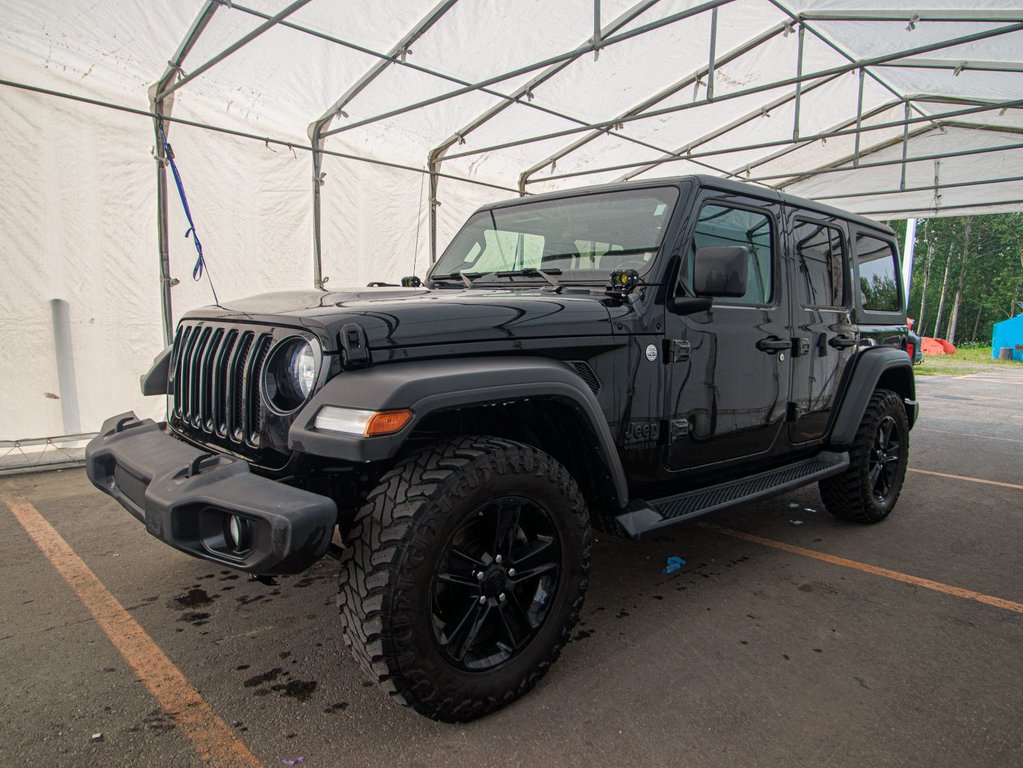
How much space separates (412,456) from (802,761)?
1.45m

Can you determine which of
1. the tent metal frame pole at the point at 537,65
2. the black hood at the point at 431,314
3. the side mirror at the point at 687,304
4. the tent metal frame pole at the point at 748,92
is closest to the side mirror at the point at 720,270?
the side mirror at the point at 687,304

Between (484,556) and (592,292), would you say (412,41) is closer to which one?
(592,292)

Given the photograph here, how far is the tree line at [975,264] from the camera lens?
37.6 metres

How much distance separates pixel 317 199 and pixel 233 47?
172 cm

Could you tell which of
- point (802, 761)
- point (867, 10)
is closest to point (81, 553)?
point (802, 761)

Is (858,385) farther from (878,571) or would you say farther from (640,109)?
(640,109)

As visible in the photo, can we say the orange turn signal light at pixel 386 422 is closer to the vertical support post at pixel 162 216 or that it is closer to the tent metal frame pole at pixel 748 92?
the vertical support post at pixel 162 216

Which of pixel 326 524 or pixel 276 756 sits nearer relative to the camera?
pixel 326 524

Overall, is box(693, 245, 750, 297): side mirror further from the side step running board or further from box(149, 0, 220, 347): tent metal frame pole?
box(149, 0, 220, 347): tent metal frame pole

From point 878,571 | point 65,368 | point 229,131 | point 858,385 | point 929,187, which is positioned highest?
point 929,187

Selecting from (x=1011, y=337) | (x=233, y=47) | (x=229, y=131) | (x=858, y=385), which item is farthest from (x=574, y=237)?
(x=1011, y=337)

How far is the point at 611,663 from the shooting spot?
240 centimetres

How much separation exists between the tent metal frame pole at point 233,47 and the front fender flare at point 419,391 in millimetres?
4837

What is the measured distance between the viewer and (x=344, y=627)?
6.26 feet
